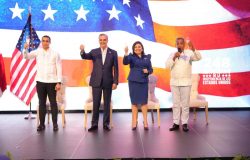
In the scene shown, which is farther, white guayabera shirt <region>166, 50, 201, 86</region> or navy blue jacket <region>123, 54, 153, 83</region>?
navy blue jacket <region>123, 54, 153, 83</region>

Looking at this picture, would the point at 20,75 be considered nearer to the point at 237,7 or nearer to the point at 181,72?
the point at 181,72

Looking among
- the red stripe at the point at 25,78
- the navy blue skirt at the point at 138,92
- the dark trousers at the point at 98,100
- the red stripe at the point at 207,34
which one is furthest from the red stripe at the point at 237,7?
the red stripe at the point at 25,78

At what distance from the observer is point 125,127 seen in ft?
20.0

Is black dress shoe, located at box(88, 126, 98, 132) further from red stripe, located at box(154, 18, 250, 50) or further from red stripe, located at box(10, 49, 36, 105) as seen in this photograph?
red stripe, located at box(154, 18, 250, 50)

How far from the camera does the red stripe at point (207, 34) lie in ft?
27.1

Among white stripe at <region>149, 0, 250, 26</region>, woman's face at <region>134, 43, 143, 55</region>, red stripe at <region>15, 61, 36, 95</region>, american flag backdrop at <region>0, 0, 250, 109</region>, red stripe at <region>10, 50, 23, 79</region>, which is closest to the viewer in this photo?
woman's face at <region>134, 43, 143, 55</region>


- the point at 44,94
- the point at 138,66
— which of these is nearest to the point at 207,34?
the point at 138,66

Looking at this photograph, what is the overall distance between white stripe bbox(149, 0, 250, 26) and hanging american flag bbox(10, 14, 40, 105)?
8.96 feet

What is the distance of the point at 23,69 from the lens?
276 inches

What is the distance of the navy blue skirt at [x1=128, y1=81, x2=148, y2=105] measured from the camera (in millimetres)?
5742

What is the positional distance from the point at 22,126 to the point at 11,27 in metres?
2.62

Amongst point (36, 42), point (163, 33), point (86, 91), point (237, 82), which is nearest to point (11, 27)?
point (36, 42)

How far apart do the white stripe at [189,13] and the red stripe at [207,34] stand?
0.11 meters

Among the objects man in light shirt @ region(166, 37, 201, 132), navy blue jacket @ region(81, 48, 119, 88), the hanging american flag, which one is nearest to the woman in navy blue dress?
navy blue jacket @ region(81, 48, 119, 88)
